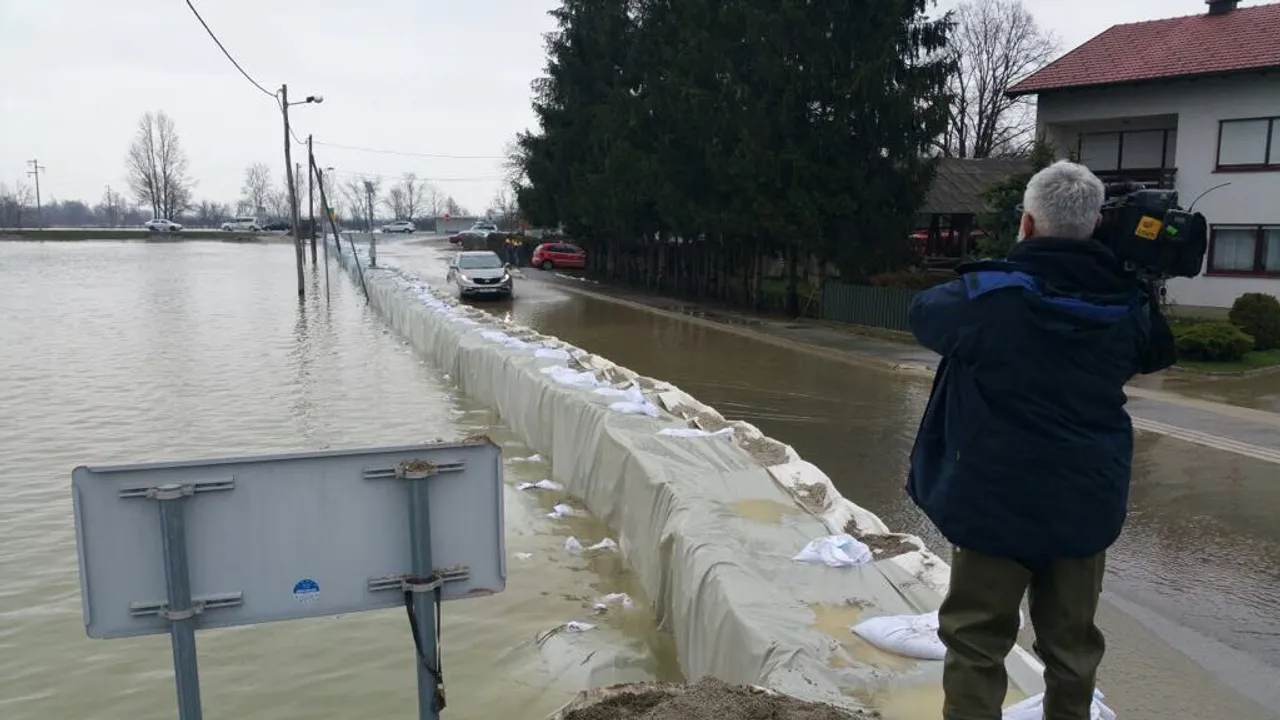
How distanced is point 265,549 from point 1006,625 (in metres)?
2.19

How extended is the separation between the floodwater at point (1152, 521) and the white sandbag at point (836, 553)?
144 cm

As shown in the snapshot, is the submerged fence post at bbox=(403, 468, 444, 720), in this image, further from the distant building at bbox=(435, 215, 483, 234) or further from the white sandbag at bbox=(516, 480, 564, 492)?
the distant building at bbox=(435, 215, 483, 234)

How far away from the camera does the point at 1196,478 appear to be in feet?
30.8

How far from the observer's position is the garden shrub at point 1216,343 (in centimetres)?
1636

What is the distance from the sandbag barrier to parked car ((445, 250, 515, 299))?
21.1 m

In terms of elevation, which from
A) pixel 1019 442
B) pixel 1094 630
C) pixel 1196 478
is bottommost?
pixel 1196 478

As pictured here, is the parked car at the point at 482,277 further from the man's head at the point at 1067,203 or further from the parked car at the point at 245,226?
the parked car at the point at 245,226

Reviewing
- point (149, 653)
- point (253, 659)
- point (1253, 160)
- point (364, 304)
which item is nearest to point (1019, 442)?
point (253, 659)

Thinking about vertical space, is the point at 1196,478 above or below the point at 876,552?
below

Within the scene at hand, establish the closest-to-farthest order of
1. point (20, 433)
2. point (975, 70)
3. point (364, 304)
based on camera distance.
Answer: point (20, 433)
point (364, 304)
point (975, 70)

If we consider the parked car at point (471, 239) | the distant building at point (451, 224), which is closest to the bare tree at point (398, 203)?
the distant building at point (451, 224)

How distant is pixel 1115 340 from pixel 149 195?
125 m

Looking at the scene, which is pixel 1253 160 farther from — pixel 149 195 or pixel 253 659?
pixel 149 195

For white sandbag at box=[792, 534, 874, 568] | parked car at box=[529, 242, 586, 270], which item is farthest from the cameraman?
parked car at box=[529, 242, 586, 270]
